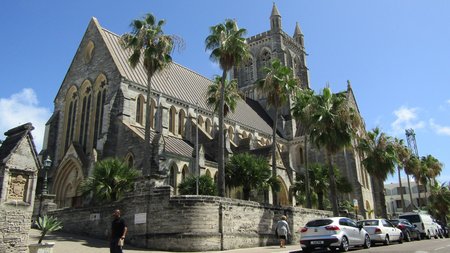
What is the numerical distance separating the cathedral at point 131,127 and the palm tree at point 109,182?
2.24 metres

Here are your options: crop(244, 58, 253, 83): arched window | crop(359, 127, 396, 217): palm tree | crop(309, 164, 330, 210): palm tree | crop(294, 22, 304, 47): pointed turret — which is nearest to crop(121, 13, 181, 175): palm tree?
crop(309, 164, 330, 210): palm tree

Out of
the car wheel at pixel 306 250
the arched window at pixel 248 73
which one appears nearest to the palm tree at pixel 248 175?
the car wheel at pixel 306 250

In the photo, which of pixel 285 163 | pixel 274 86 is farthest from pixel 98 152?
pixel 285 163

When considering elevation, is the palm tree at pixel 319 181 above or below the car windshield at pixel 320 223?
above

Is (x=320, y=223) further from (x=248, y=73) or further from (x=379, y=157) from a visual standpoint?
(x=248, y=73)

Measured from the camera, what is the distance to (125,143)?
30.3 meters

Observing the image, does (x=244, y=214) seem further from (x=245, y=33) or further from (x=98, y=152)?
(x=98, y=152)

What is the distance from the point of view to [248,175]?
88.4 ft

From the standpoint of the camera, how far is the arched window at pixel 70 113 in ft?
117

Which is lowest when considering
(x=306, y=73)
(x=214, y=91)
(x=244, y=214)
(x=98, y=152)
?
(x=244, y=214)

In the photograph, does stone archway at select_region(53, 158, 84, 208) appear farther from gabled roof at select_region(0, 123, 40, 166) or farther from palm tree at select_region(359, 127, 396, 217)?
palm tree at select_region(359, 127, 396, 217)

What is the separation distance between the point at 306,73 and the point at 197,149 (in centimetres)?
4203

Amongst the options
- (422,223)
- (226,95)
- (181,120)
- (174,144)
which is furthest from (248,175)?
(422,223)

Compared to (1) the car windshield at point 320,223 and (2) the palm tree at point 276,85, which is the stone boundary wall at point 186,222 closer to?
(1) the car windshield at point 320,223
